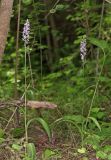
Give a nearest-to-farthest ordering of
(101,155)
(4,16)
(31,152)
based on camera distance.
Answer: (31,152) < (101,155) < (4,16)

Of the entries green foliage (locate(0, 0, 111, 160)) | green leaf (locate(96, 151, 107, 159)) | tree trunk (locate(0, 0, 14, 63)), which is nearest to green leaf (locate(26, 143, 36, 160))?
green foliage (locate(0, 0, 111, 160))

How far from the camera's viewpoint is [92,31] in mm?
5293

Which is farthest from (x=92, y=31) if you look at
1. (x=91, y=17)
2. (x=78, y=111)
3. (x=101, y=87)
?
(x=78, y=111)

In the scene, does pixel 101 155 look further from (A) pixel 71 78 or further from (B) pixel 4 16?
(A) pixel 71 78

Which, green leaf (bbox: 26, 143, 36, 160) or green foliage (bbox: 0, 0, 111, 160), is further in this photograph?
green foliage (bbox: 0, 0, 111, 160)

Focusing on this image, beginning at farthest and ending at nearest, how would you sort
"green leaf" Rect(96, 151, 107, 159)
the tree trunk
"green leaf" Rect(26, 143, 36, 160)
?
the tree trunk < "green leaf" Rect(96, 151, 107, 159) < "green leaf" Rect(26, 143, 36, 160)

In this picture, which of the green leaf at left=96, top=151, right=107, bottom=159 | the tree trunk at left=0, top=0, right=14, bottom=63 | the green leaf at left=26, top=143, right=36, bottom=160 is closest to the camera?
the green leaf at left=26, top=143, right=36, bottom=160

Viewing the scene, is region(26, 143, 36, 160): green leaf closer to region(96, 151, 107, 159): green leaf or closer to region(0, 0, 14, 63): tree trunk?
region(96, 151, 107, 159): green leaf

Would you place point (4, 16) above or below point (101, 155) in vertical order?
above

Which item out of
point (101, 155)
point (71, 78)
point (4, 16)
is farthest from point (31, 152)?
point (71, 78)

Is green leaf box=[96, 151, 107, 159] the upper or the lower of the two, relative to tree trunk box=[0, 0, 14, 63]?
lower

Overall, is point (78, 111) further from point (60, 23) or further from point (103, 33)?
point (60, 23)

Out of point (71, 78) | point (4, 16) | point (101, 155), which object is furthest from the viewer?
point (71, 78)

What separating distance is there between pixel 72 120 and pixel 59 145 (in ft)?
0.78
